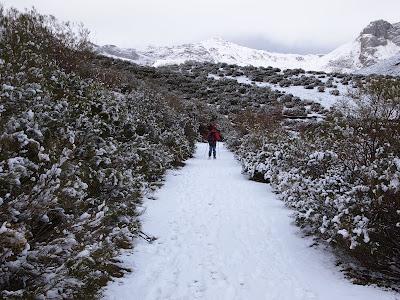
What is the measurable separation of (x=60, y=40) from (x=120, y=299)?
9388mm

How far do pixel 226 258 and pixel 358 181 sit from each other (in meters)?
2.42

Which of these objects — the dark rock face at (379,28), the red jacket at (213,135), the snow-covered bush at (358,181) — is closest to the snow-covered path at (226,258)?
the snow-covered bush at (358,181)

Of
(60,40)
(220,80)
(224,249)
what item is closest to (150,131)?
(60,40)

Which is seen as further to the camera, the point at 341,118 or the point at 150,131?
the point at 150,131

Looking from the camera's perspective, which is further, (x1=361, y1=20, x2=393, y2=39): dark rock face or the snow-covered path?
(x1=361, y1=20, x2=393, y2=39): dark rock face

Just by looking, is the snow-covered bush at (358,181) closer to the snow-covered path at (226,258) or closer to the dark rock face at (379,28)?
the snow-covered path at (226,258)

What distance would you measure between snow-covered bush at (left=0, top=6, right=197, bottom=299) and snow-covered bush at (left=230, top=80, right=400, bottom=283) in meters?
3.13

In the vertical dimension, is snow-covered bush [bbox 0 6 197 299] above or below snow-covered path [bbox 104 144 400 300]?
above

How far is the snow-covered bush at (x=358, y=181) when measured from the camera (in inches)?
216

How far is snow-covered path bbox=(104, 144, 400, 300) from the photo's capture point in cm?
508

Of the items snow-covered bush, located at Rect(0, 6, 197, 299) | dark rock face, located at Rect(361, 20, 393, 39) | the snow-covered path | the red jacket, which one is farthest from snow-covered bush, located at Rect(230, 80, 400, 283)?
dark rock face, located at Rect(361, 20, 393, 39)

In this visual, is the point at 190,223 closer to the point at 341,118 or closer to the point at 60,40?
the point at 341,118

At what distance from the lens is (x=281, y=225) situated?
815 cm

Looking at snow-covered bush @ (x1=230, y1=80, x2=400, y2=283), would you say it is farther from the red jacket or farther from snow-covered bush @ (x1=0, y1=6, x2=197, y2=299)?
the red jacket
